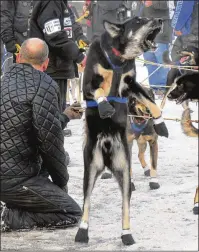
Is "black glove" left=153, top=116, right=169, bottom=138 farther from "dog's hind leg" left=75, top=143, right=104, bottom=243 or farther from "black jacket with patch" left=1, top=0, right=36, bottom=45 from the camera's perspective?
"black jacket with patch" left=1, top=0, right=36, bottom=45

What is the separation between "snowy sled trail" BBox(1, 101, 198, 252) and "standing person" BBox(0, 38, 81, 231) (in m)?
0.14

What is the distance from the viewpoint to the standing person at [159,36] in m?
10.0

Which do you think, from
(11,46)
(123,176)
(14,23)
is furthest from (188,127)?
(14,23)

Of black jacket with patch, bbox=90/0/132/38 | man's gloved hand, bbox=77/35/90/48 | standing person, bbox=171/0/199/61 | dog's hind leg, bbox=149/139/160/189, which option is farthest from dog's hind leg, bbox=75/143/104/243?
black jacket with patch, bbox=90/0/132/38

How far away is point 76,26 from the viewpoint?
617 cm

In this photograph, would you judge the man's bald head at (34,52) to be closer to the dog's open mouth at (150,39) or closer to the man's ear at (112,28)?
the man's ear at (112,28)

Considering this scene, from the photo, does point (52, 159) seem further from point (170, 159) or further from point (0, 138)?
point (170, 159)

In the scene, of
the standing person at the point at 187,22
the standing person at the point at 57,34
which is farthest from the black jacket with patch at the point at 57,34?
the standing person at the point at 187,22

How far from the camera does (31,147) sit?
3809mm

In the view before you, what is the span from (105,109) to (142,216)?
1102 millimetres

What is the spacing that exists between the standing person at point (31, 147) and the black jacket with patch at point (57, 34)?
1.22 metres

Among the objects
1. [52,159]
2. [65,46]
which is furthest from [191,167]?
[52,159]

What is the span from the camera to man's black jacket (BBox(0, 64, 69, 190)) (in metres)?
3.70

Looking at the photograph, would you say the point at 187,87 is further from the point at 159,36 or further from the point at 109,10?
the point at 159,36
